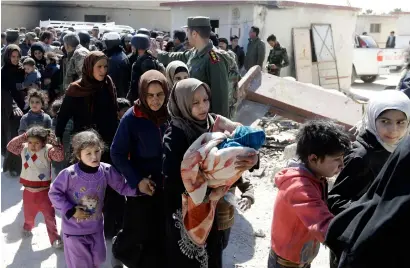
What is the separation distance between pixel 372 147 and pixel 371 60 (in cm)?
1499

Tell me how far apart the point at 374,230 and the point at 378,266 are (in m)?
0.11

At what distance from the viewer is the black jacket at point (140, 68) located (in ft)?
16.4

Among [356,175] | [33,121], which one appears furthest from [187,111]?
[33,121]

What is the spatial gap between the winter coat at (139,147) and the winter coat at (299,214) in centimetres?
87

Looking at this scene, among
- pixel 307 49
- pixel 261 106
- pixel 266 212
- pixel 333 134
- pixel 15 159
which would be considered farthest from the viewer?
pixel 307 49

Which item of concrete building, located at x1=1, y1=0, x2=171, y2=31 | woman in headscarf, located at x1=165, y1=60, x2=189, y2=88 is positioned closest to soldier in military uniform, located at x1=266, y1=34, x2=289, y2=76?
woman in headscarf, located at x1=165, y1=60, x2=189, y2=88

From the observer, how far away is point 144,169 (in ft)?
9.62

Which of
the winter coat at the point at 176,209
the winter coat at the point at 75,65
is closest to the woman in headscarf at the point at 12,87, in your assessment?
the winter coat at the point at 75,65

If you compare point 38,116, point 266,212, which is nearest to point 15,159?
point 38,116

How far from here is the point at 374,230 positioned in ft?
4.28

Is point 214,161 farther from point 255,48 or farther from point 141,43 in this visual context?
point 255,48

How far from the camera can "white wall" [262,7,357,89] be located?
1291cm

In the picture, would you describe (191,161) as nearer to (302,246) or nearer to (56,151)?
(302,246)

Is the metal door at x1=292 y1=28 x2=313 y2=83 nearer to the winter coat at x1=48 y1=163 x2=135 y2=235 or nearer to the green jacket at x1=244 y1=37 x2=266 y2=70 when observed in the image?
the green jacket at x1=244 y1=37 x2=266 y2=70
